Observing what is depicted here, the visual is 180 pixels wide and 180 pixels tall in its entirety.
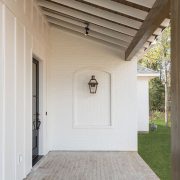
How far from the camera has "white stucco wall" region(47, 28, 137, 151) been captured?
360 inches

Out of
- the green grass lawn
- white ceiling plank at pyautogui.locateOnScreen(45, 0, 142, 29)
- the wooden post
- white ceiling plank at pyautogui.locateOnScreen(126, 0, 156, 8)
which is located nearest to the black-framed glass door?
white ceiling plank at pyautogui.locateOnScreen(45, 0, 142, 29)

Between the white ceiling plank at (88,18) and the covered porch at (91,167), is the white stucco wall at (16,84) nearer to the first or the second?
the white ceiling plank at (88,18)

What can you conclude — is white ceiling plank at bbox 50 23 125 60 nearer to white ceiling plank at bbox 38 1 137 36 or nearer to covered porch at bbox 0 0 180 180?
covered porch at bbox 0 0 180 180

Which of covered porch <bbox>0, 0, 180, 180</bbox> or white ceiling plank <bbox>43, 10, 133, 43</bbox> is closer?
covered porch <bbox>0, 0, 180, 180</bbox>

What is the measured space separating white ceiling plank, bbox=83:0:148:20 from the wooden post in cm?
242

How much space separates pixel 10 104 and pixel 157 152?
563 centimetres

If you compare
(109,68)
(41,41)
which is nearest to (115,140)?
(109,68)

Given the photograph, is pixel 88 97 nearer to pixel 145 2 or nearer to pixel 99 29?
pixel 99 29

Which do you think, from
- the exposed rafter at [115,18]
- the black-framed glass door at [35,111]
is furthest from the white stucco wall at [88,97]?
the black-framed glass door at [35,111]

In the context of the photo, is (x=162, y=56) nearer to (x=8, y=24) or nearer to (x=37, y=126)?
(x=37, y=126)

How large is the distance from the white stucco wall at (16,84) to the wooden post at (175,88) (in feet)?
7.25

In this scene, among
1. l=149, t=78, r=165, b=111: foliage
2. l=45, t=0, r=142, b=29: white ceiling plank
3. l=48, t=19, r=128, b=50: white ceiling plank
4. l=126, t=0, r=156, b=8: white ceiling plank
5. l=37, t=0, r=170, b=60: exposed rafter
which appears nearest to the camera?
l=126, t=0, r=156, b=8: white ceiling plank

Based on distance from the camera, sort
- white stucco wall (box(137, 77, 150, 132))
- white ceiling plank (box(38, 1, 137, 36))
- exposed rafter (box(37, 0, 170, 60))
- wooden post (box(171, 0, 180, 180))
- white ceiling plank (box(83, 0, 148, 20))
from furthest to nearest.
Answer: white stucco wall (box(137, 77, 150, 132)), white ceiling plank (box(38, 1, 137, 36)), white ceiling plank (box(83, 0, 148, 20)), exposed rafter (box(37, 0, 170, 60)), wooden post (box(171, 0, 180, 180))

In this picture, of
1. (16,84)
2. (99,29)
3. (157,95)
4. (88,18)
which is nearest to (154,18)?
(16,84)
